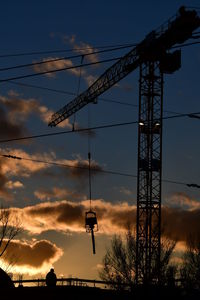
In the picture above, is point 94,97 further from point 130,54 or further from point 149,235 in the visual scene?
point 149,235

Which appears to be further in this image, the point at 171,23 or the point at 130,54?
the point at 130,54

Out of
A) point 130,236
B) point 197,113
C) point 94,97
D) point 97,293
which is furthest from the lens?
point 94,97

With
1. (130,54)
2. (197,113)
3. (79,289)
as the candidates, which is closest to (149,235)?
(130,54)

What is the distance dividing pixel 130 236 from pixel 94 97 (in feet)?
54.1

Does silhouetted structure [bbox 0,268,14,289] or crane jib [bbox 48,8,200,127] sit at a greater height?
crane jib [bbox 48,8,200,127]

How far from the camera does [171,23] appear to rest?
186 feet

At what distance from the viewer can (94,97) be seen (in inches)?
2798

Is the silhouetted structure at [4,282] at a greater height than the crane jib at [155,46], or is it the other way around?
the crane jib at [155,46]

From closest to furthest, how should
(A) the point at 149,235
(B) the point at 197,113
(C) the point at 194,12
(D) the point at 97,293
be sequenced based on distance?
(B) the point at 197,113 < (D) the point at 97,293 < (C) the point at 194,12 < (A) the point at 149,235

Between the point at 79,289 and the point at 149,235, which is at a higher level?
the point at 149,235

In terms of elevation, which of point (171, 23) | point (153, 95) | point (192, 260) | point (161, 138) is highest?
point (171, 23)

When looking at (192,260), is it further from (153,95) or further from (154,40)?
(154,40)

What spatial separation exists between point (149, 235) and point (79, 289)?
23.0m

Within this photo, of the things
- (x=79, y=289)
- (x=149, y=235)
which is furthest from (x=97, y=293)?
(x=149, y=235)
